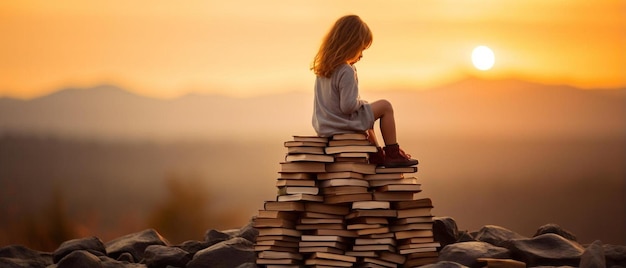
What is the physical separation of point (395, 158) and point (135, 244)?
3.32m

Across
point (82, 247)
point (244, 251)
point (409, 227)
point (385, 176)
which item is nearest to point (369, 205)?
point (385, 176)

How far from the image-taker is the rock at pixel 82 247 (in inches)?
440

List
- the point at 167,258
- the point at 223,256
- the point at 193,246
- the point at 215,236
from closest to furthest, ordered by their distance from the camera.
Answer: the point at 223,256
the point at 167,258
the point at 193,246
the point at 215,236

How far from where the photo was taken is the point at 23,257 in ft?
37.9

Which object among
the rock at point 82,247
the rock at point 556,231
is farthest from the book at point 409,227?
the rock at point 82,247

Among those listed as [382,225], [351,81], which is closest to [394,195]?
[382,225]

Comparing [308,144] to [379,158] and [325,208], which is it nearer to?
[325,208]

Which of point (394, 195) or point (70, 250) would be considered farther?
point (70, 250)

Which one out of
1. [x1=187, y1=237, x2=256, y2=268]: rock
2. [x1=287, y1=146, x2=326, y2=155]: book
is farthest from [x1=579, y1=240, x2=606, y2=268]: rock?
[x1=187, y1=237, x2=256, y2=268]: rock

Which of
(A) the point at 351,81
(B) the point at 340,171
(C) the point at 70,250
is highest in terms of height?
(A) the point at 351,81

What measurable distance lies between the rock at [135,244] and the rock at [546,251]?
385cm

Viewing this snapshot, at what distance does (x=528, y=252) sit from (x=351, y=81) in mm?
2337

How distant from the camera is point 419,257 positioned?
9.87m

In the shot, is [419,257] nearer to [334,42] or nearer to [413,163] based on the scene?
[413,163]
